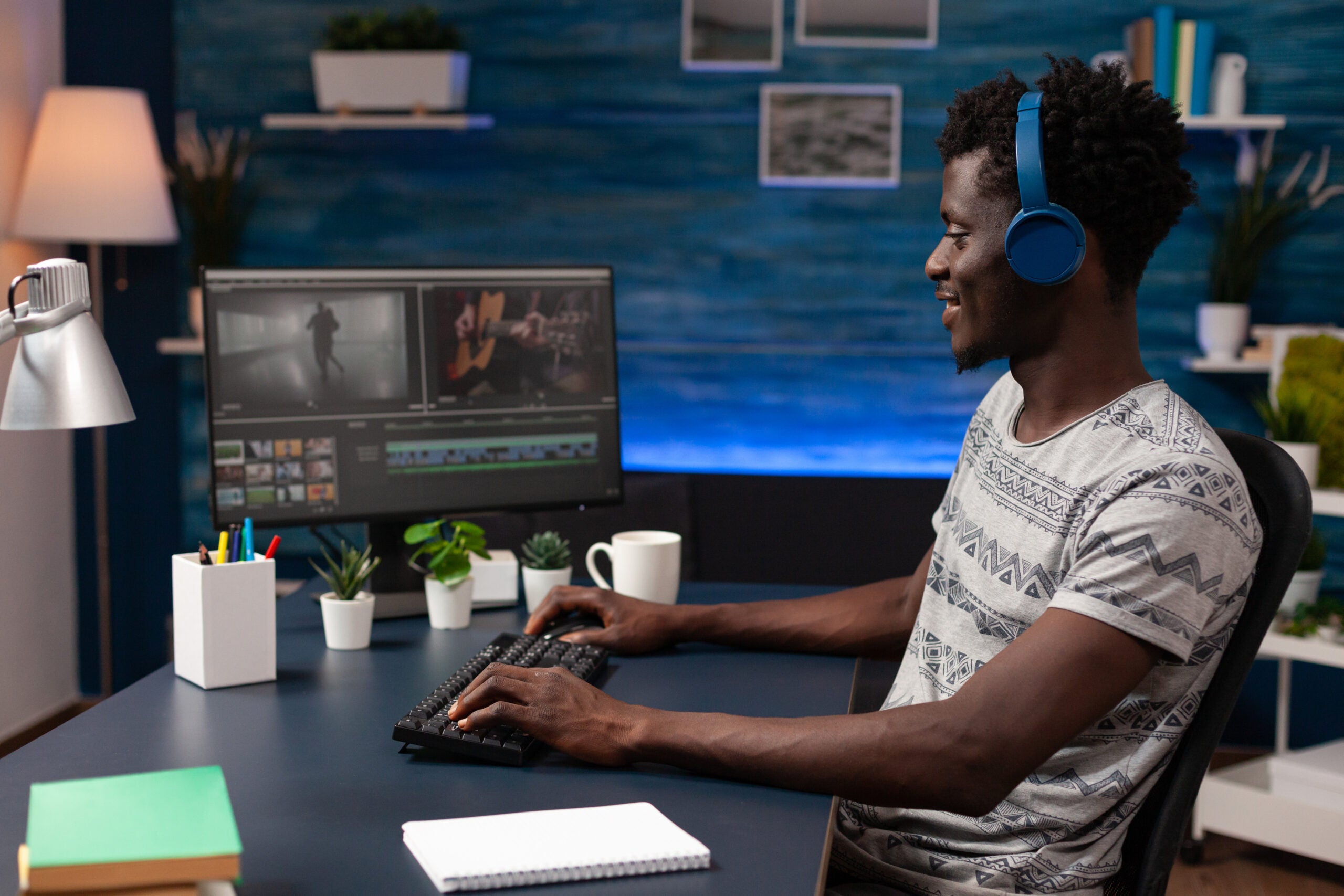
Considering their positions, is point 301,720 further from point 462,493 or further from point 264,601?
point 462,493

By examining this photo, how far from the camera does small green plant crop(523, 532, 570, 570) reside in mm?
1777

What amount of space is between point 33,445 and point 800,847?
2.96m

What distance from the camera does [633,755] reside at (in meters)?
1.14

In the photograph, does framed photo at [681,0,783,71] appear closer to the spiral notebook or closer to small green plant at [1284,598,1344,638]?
small green plant at [1284,598,1344,638]

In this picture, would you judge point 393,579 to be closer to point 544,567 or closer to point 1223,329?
point 544,567

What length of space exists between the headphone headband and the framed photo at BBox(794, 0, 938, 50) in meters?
2.21

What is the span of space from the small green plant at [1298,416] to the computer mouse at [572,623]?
174 cm

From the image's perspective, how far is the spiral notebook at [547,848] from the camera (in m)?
0.90

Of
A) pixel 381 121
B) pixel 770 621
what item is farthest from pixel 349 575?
pixel 381 121

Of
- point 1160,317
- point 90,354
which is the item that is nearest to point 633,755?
point 90,354

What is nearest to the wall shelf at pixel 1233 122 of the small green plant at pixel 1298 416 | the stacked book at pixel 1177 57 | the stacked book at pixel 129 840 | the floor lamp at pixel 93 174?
the stacked book at pixel 1177 57

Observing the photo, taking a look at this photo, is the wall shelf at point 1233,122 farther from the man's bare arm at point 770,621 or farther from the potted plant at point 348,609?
the potted plant at point 348,609

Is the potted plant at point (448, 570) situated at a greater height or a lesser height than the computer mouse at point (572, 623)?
greater

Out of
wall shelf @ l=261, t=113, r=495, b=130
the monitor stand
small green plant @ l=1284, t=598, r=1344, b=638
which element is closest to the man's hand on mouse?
the monitor stand
